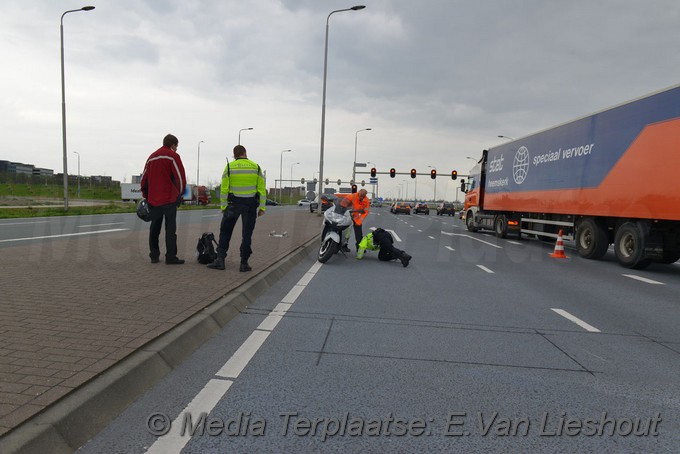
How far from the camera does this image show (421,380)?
3.99 meters

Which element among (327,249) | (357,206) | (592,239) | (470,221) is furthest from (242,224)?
(470,221)

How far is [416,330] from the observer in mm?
5602

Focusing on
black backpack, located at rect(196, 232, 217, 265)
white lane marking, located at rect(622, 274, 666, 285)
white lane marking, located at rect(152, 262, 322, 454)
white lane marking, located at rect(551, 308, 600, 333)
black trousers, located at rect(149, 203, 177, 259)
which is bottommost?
white lane marking, located at rect(622, 274, 666, 285)

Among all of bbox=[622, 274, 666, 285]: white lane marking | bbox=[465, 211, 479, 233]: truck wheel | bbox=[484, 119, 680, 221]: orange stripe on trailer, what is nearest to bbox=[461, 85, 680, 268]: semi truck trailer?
bbox=[484, 119, 680, 221]: orange stripe on trailer

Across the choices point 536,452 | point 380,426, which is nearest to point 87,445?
point 380,426

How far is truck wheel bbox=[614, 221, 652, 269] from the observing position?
11.6 meters

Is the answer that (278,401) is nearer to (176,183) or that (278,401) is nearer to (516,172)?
(176,183)

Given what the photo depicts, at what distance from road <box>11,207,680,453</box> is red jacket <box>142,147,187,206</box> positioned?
2429 mm

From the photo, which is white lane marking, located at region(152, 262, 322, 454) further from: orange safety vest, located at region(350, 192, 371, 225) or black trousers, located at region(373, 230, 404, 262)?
orange safety vest, located at region(350, 192, 371, 225)

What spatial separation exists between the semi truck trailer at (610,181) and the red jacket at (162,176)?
970 centimetres

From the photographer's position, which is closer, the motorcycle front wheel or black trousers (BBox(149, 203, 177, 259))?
black trousers (BBox(149, 203, 177, 259))

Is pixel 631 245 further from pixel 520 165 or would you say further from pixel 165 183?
pixel 165 183

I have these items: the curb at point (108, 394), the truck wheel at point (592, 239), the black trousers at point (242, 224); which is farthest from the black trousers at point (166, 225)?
the truck wheel at point (592, 239)

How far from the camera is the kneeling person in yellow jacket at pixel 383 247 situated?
456 inches
